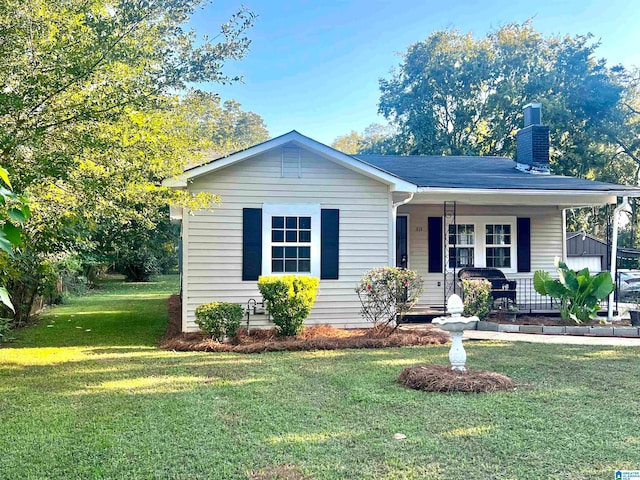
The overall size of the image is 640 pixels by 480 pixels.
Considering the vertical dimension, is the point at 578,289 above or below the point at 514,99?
below

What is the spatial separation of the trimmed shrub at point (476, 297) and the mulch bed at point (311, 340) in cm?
92

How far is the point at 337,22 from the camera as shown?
67.5ft

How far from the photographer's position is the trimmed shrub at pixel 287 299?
26.1 feet

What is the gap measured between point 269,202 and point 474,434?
614 centimetres

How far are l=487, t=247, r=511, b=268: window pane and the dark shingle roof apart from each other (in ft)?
5.65

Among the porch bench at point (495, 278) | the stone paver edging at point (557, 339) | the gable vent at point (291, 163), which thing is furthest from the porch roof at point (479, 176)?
the stone paver edging at point (557, 339)

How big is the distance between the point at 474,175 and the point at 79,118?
895 centimetres

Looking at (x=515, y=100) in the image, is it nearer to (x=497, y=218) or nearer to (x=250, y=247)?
(x=497, y=218)

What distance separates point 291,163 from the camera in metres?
9.27

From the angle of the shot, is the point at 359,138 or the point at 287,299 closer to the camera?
the point at 287,299

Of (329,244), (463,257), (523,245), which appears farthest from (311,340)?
(523,245)

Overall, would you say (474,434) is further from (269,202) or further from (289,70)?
(289,70)

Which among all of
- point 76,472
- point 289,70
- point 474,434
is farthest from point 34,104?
point 289,70

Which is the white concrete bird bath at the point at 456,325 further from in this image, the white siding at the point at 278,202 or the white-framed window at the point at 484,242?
the white-framed window at the point at 484,242
